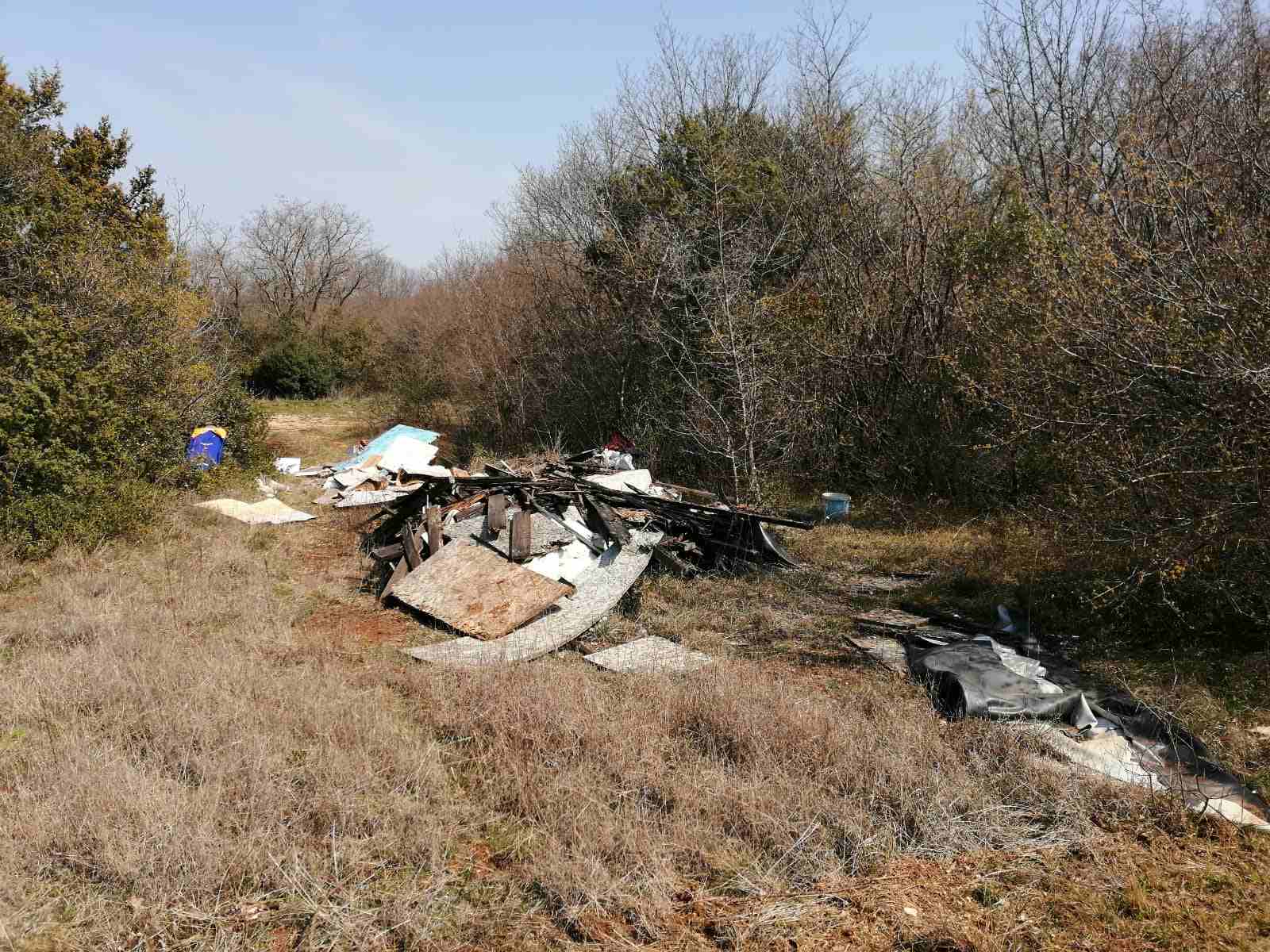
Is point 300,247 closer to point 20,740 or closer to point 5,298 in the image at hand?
point 5,298

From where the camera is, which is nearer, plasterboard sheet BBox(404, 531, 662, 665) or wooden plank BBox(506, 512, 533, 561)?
plasterboard sheet BBox(404, 531, 662, 665)

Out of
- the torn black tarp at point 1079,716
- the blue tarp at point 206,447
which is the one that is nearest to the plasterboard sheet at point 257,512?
the blue tarp at point 206,447

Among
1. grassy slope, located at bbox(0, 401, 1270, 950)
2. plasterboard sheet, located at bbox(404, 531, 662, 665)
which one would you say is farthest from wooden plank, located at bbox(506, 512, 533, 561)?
grassy slope, located at bbox(0, 401, 1270, 950)

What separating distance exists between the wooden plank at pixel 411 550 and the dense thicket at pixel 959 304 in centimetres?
432

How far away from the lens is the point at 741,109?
15273 mm

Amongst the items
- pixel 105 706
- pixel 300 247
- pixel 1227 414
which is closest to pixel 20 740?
pixel 105 706

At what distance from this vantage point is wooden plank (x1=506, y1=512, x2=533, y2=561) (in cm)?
734

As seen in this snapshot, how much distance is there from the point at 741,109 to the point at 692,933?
14844 mm

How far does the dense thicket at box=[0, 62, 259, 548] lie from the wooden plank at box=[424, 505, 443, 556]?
3.17m


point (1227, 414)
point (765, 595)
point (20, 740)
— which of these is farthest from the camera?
point (765, 595)

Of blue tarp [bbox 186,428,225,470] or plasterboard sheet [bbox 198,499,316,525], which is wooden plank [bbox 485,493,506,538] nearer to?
plasterboard sheet [bbox 198,499,316,525]

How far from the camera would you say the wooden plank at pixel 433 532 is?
773cm

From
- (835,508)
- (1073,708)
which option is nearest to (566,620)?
(1073,708)

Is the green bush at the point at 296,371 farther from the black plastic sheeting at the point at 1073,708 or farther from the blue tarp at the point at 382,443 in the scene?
the black plastic sheeting at the point at 1073,708
